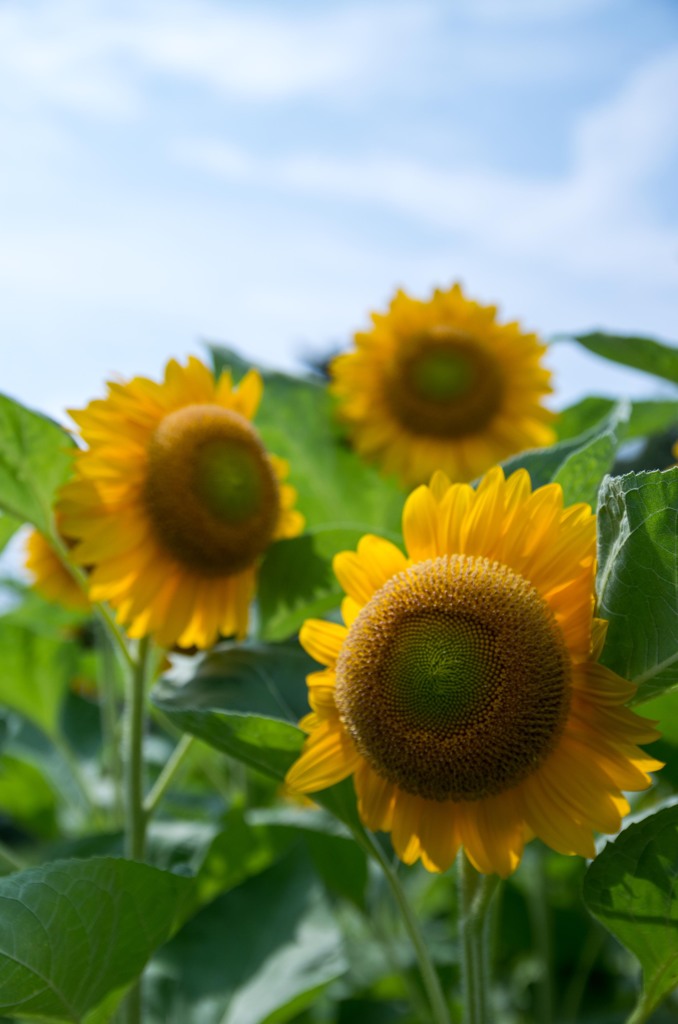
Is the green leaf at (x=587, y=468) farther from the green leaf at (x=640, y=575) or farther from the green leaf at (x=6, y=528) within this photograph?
the green leaf at (x=6, y=528)

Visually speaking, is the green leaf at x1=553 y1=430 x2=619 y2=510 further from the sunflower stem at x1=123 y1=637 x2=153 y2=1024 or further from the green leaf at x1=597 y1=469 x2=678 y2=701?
the sunflower stem at x1=123 y1=637 x2=153 y2=1024

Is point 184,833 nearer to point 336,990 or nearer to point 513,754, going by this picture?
point 336,990

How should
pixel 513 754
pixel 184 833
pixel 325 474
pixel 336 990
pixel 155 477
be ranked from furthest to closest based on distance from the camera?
1. pixel 325 474
2. pixel 336 990
3. pixel 184 833
4. pixel 155 477
5. pixel 513 754

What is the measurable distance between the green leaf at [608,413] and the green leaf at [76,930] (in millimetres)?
1123

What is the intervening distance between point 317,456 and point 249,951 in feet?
3.10

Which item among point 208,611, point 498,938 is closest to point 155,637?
point 208,611

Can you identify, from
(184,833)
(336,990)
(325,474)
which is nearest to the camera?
(184,833)

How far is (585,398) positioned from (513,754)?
1189 millimetres

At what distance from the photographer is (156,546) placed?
1.32m

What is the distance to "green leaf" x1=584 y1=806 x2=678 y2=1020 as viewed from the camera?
2.72ft

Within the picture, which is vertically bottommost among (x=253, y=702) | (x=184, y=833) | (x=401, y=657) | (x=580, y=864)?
(x=580, y=864)

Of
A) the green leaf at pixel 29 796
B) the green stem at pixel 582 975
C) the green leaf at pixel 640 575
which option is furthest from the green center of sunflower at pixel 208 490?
the green leaf at pixel 29 796

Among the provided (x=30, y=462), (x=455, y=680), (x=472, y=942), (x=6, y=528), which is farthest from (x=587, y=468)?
(x=6, y=528)

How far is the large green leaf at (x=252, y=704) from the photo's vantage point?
38.0 inches
